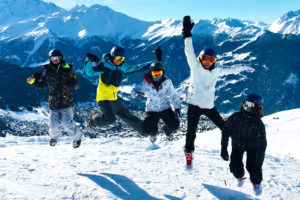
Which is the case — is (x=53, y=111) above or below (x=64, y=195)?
above

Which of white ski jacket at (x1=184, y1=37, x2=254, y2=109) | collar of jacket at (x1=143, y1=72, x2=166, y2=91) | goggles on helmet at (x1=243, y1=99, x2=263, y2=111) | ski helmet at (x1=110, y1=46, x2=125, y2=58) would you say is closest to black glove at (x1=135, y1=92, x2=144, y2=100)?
collar of jacket at (x1=143, y1=72, x2=166, y2=91)

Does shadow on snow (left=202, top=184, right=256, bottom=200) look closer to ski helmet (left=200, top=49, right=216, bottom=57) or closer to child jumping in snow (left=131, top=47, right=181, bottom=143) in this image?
child jumping in snow (left=131, top=47, right=181, bottom=143)

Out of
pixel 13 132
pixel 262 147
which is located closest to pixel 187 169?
pixel 262 147

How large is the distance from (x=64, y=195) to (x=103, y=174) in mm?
1384

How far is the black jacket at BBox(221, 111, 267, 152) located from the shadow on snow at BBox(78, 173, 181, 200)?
1.90 meters

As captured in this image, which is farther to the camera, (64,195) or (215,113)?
(215,113)

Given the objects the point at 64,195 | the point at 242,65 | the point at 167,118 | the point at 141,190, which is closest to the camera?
the point at 64,195

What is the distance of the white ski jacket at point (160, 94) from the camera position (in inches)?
303

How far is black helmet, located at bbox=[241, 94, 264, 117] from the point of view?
214 inches

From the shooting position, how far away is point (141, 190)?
521 cm

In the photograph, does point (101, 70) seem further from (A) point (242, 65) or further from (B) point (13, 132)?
(B) point (13, 132)

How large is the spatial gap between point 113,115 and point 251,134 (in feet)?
14.4

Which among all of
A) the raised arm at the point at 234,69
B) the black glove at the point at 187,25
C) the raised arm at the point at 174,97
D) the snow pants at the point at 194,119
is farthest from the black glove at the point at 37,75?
the raised arm at the point at 234,69

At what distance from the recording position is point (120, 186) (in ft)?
17.5
